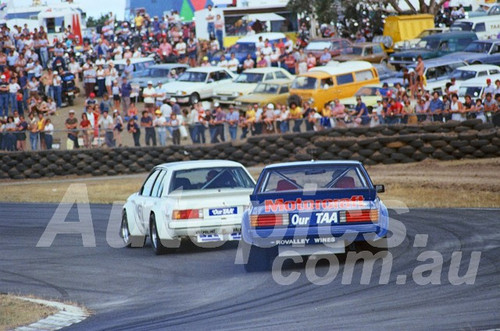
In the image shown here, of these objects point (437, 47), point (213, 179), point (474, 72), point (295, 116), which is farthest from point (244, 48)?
point (213, 179)

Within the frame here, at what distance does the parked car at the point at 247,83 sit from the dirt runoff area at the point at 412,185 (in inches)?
353

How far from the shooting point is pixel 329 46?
38250mm

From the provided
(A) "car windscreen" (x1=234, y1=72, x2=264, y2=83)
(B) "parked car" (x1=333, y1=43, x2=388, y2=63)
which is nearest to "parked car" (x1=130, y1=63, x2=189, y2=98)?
(A) "car windscreen" (x1=234, y1=72, x2=264, y2=83)

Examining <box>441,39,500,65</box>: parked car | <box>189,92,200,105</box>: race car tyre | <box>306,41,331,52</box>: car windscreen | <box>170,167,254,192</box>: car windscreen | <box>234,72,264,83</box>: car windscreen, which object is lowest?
<box>189,92,200,105</box>: race car tyre

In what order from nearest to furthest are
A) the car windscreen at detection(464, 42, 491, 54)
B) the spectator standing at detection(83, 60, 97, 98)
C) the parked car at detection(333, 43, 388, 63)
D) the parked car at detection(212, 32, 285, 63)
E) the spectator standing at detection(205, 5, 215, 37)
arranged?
the spectator standing at detection(83, 60, 97, 98) < the car windscreen at detection(464, 42, 491, 54) < the parked car at detection(333, 43, 388, 63) < the parked car at detection(212, 32, 285, 63) < the spectator standing at detection(205, 5, 215, 37)

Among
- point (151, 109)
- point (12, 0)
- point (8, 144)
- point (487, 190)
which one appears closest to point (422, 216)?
point (487, 190)

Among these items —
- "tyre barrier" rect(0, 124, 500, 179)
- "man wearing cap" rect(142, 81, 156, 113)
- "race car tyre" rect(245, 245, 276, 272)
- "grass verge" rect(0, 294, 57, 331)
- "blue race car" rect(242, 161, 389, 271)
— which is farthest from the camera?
"man wearing cap" rect(142, 81, 156, 113)

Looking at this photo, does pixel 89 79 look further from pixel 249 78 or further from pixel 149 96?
pixel 249 78

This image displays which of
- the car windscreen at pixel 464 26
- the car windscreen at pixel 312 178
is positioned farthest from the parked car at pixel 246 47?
the car windscreen at pixel 312 178

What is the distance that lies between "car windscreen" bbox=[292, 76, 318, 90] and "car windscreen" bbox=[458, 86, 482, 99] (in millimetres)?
4570

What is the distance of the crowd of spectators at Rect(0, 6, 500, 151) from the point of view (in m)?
23.5

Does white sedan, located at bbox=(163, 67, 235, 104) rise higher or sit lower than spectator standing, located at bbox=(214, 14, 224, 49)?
lower

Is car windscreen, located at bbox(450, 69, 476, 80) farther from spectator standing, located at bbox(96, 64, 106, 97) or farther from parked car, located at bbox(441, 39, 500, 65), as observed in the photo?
spectator standing, located at bbox(96, 64, 106, 97)

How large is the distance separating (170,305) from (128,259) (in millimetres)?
3647
